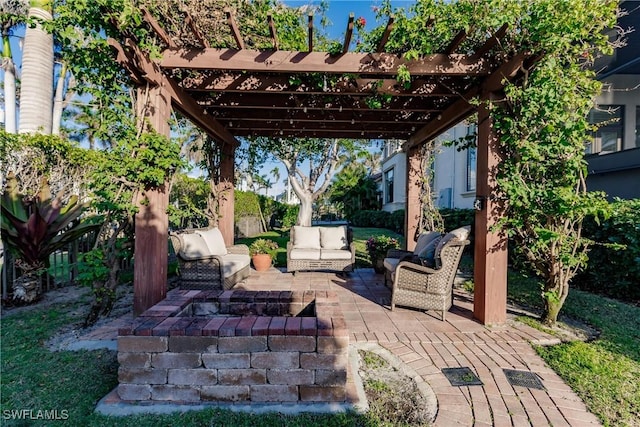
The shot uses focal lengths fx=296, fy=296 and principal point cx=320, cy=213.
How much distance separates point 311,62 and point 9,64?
13080 mm

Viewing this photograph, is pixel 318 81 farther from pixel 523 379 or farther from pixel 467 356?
pixel 523 379

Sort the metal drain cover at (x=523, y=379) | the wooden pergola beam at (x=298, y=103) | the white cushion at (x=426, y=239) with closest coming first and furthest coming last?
1. the metal drain cover at (x=523, y=379)
2. the wooden pergola beam at (x=298, y=103)
3. the white cushion at (x=426, y=239)

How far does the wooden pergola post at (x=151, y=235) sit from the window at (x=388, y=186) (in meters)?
16.0

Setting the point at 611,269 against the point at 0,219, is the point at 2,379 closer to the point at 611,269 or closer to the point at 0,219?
the point at 0,219

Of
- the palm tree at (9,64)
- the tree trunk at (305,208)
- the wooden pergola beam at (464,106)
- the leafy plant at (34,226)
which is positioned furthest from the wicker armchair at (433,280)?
the palm tree at (9,64)

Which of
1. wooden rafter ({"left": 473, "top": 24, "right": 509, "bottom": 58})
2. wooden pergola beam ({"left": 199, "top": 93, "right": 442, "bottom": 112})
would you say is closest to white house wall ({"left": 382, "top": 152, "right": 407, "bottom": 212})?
wooden pergola beam ({"left": 199, "top": 93, "right": 442, "bottom": 112})

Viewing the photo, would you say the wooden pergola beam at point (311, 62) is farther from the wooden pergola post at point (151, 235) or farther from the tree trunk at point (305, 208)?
the tree trunk at point (305, 208)

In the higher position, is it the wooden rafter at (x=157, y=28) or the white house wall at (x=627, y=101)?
the white house wall at (x=627, y=101)

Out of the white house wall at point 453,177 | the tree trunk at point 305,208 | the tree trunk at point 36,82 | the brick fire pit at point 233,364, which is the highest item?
the tree trunk at point 36,82

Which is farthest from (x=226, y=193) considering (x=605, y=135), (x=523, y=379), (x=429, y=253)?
(x=605, y=135)

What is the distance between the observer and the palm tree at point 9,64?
9797mm

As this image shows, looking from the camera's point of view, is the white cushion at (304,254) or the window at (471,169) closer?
the white cushion at (304,254)

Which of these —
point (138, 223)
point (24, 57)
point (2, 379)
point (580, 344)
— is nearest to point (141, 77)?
point (138, 223)

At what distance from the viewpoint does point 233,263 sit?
4812mm
